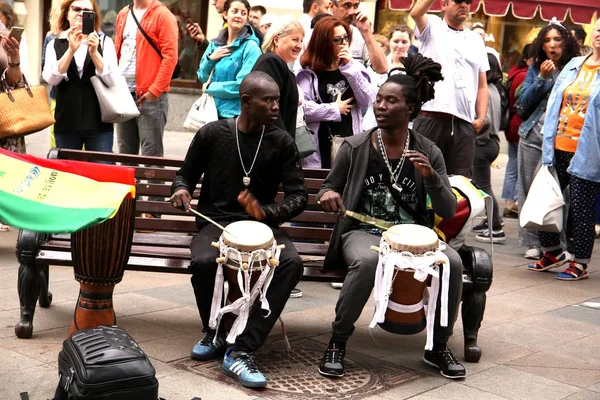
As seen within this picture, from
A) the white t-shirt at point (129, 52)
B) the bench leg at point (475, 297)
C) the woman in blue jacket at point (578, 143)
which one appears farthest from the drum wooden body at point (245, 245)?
the white t-shirt at point (129, 52)

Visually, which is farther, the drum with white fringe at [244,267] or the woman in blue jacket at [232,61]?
the woman in blue jacket at [232,61]

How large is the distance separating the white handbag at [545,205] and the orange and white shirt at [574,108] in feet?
0.79

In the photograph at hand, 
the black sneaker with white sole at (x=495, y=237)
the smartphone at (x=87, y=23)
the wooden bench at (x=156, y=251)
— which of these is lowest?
the black sneaker with white sole at (x=495, y=237)

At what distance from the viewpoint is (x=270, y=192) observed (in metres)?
5.22

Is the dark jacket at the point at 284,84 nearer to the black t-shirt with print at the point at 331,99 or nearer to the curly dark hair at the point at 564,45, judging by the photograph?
the black t-shirt with print at the point at 331,99

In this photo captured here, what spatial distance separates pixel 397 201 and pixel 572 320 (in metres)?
1.76

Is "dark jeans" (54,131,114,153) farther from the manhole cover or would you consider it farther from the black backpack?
the black backpack

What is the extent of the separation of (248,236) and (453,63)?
3.19 m

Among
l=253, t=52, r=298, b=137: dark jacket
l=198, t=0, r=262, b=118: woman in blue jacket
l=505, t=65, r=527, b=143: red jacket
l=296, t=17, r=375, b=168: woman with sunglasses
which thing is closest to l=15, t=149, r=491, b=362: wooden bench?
l=253, t=52, r=298, b=137: dark jacket

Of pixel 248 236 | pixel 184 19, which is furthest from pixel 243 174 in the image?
pixel 184 19

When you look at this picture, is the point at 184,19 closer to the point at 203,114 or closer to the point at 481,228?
the point at 481,228

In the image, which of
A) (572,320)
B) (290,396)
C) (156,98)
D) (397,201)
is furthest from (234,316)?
(156,98)

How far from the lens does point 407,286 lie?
15.4ft

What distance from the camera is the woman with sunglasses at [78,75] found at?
293 inches
